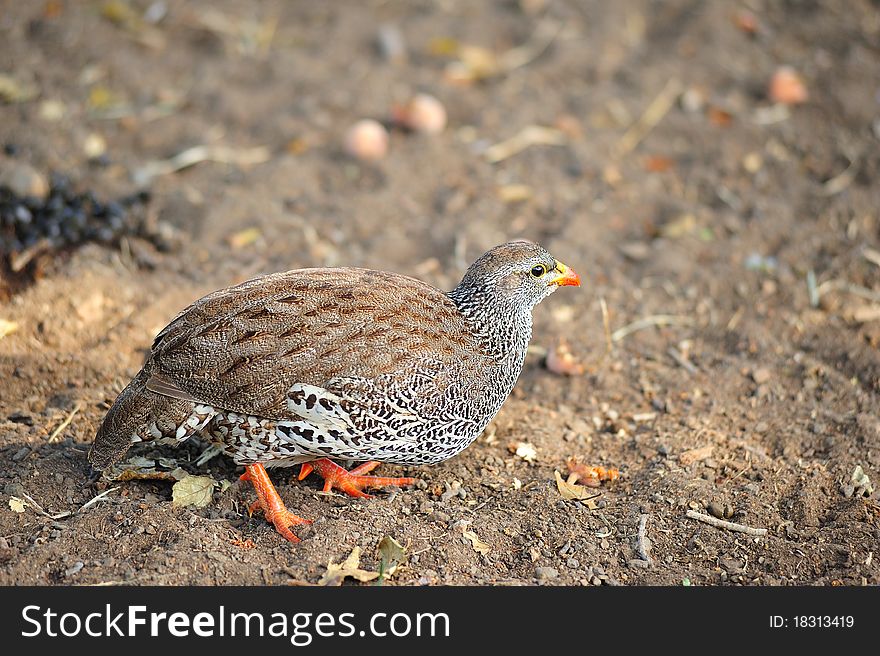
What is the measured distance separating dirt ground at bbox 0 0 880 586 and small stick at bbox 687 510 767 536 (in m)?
0.05

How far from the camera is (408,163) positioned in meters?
8.47

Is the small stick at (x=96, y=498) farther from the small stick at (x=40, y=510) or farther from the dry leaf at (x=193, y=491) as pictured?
the dry leaf at (x=193, y=491)

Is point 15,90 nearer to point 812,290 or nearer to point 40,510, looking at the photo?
point 40,510

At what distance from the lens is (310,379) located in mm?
4809

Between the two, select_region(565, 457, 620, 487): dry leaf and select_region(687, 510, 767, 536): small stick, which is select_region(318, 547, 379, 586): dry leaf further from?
select_region(687, 510, 767, 536): small stick

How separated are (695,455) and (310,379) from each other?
7.76 feet

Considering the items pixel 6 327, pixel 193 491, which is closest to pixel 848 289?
pixel 193 491

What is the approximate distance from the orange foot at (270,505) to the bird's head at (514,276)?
1482mm

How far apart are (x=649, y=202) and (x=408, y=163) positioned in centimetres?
212

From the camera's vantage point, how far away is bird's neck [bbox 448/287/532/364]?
17.6 feet

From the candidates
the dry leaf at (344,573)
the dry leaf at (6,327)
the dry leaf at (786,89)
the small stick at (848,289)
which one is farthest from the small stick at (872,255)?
the dry leaf at (6,327)

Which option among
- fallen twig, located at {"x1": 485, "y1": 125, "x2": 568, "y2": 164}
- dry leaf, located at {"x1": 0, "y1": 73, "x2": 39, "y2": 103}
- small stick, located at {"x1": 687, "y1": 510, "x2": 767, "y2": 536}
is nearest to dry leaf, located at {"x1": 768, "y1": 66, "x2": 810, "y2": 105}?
fallen twig, located at {"x1": 485, "y1": 125, "x2": 568, "y2": 164}

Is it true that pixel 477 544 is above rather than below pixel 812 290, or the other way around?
above

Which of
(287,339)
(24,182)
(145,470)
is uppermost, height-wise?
(287,339)
